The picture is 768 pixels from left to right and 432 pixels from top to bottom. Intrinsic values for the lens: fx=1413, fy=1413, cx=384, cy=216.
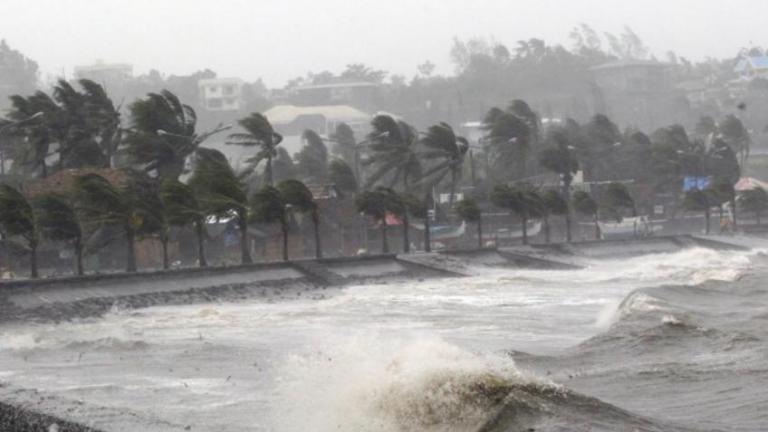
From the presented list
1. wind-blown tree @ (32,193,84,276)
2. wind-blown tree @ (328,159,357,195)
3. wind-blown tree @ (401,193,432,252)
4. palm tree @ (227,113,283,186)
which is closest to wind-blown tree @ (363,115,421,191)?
wind-blown tree @ (328,159,357,195)

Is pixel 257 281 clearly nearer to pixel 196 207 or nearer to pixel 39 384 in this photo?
pixel 196 207

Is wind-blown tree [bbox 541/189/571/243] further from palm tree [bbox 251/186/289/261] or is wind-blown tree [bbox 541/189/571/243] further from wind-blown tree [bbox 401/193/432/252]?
palm tree [bbox 251/186/289/261]

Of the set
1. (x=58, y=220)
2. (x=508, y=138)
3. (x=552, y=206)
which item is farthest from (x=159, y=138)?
(x=508, y=138)

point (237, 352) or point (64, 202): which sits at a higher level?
point (64, 202)

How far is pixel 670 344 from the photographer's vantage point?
2216 cm

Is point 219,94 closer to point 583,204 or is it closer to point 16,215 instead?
point 583,204

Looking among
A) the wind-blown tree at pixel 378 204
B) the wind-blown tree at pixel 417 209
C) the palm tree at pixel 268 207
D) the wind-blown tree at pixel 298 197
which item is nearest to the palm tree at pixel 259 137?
the wind-blown tree at pixel 378 204

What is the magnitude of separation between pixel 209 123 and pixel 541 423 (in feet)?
514

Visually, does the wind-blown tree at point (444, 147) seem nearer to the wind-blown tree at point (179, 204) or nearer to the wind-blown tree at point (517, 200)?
the wind-blown tree at point (517, 200)

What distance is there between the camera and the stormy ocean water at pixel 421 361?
13047 millimetres

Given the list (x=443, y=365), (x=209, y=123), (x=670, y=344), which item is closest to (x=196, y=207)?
(x=670, y=344)

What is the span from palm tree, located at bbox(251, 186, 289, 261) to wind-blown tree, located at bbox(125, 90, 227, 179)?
13.2 feet

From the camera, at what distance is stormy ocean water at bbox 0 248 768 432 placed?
13.0 metres

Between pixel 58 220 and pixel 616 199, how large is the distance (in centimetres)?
4741
